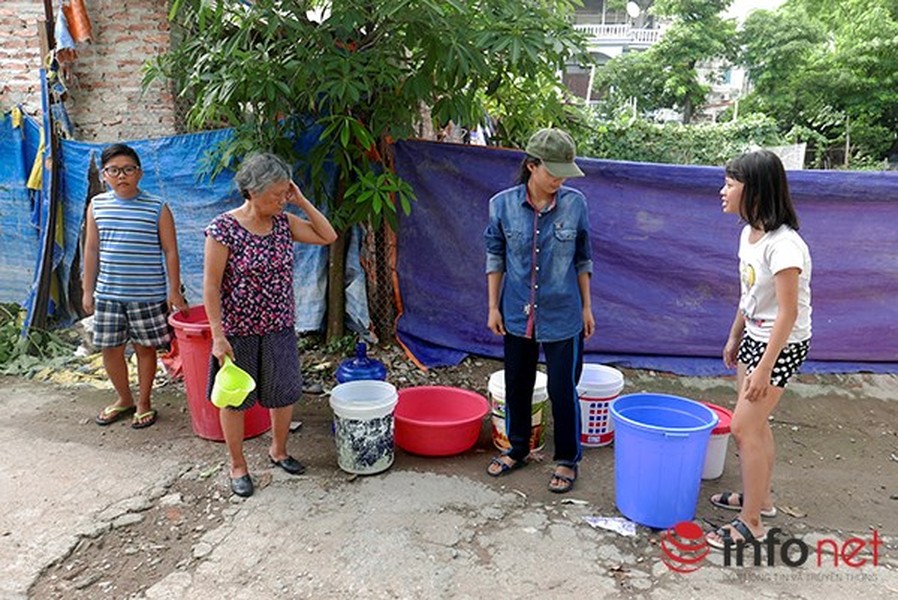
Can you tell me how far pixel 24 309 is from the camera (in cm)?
521

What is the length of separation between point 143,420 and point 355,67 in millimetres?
2370

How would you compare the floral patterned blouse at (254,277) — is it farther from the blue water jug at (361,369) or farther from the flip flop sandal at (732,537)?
A: the flip flop sandal at (732,537)

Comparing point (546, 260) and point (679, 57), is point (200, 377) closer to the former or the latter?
point (546, 260)

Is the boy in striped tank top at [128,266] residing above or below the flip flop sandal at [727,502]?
above

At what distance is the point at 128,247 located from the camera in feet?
11.6

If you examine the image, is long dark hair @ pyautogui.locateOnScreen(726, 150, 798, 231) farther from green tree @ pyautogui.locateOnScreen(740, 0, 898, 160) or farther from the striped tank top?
green tree @ pyautogui.locateOnScreen(740, 0, 898, 160)

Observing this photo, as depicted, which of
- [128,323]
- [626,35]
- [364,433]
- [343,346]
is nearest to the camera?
[364,433]

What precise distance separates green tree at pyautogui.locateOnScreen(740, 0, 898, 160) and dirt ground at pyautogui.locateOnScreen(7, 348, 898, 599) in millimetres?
13889

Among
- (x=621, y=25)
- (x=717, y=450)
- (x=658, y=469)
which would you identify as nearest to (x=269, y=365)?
(x=658, y=469)

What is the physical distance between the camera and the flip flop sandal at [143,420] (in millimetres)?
3783

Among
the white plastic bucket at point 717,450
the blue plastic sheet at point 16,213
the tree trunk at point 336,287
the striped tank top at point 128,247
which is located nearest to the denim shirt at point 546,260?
the white plastic bucket at point 717,450

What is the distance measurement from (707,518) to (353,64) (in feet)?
9.48

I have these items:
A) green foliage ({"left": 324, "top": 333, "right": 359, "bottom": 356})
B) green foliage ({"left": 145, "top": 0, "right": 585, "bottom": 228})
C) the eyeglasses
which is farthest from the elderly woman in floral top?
green foliage ({"left": 324, "top": 333, "right": 359, "bottom": 356})

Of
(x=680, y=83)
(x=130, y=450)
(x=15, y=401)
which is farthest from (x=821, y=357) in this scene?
(x=680, y=83)
